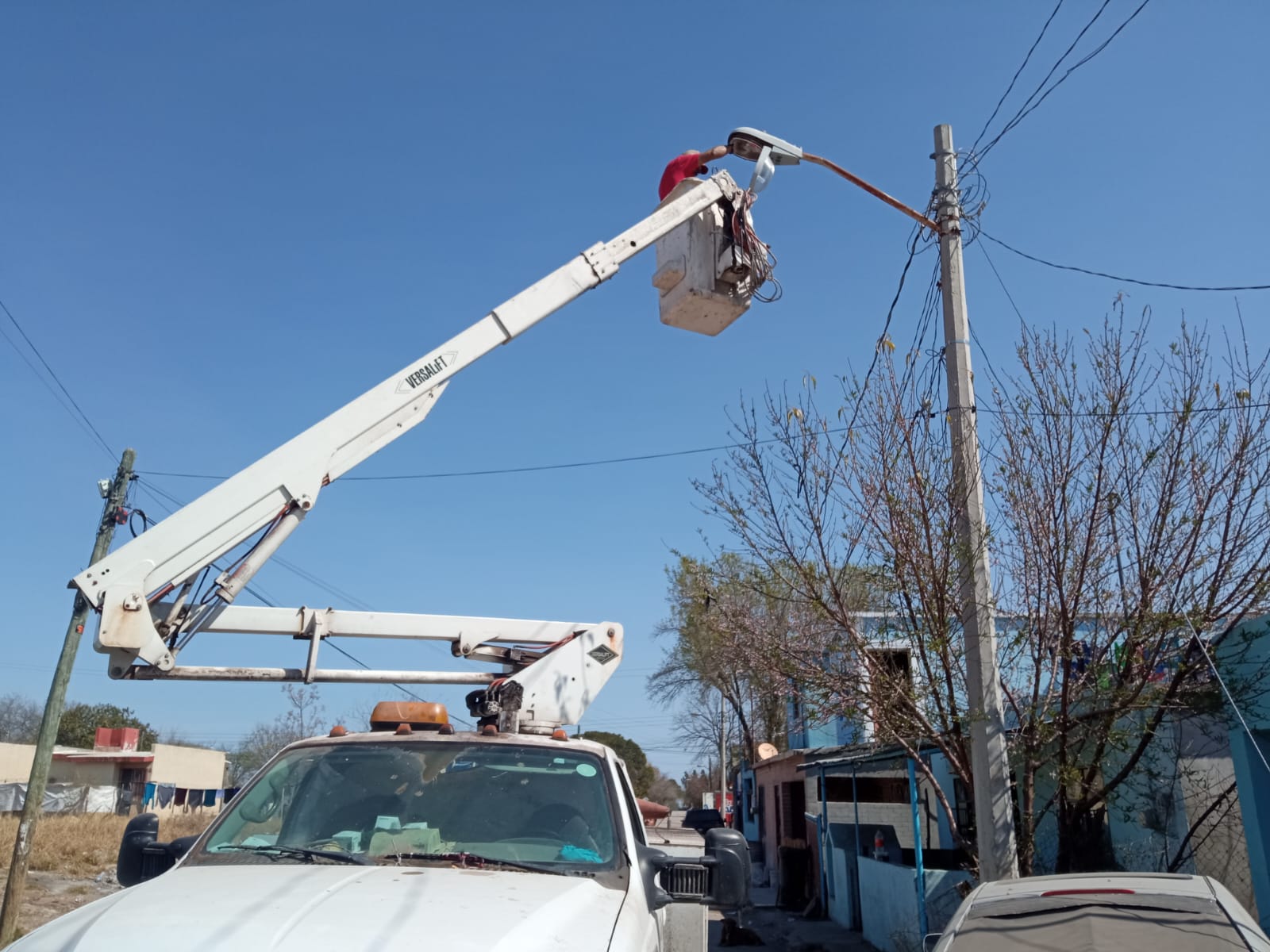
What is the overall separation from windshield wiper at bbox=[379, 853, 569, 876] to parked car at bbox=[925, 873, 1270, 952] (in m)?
2.48

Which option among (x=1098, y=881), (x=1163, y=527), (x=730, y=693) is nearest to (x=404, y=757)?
(x=1098, y=881)

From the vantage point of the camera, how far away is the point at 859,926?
54.5 ft

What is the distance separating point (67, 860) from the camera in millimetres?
22375

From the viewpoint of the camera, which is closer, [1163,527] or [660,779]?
[1163,527]

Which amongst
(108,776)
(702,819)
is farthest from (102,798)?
(702,819)

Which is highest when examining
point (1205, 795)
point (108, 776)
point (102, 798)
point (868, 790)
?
point (108, 776)

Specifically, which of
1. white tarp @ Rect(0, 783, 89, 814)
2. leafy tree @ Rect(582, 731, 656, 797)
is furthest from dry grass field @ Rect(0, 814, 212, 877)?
leafy tree @ Rect(582, 731, 656, 797)

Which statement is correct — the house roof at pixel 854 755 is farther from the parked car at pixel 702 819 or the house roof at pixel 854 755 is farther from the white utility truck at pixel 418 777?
the white utility truck at pixel 418 777

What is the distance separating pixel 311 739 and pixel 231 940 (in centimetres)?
208

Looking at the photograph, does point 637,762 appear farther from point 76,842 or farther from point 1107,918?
point 1107,918

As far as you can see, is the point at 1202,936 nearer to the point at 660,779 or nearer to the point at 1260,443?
the point at 1260,443

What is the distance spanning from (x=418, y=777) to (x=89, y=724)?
6458 cm

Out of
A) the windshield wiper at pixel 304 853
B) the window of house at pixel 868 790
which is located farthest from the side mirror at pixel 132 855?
the window of house at pixel 868 790

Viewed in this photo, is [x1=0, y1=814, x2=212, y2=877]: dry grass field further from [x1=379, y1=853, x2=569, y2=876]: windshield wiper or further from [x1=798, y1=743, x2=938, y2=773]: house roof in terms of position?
[x1=379, y1=853, x2=569, y2=876]: windshield wiper
